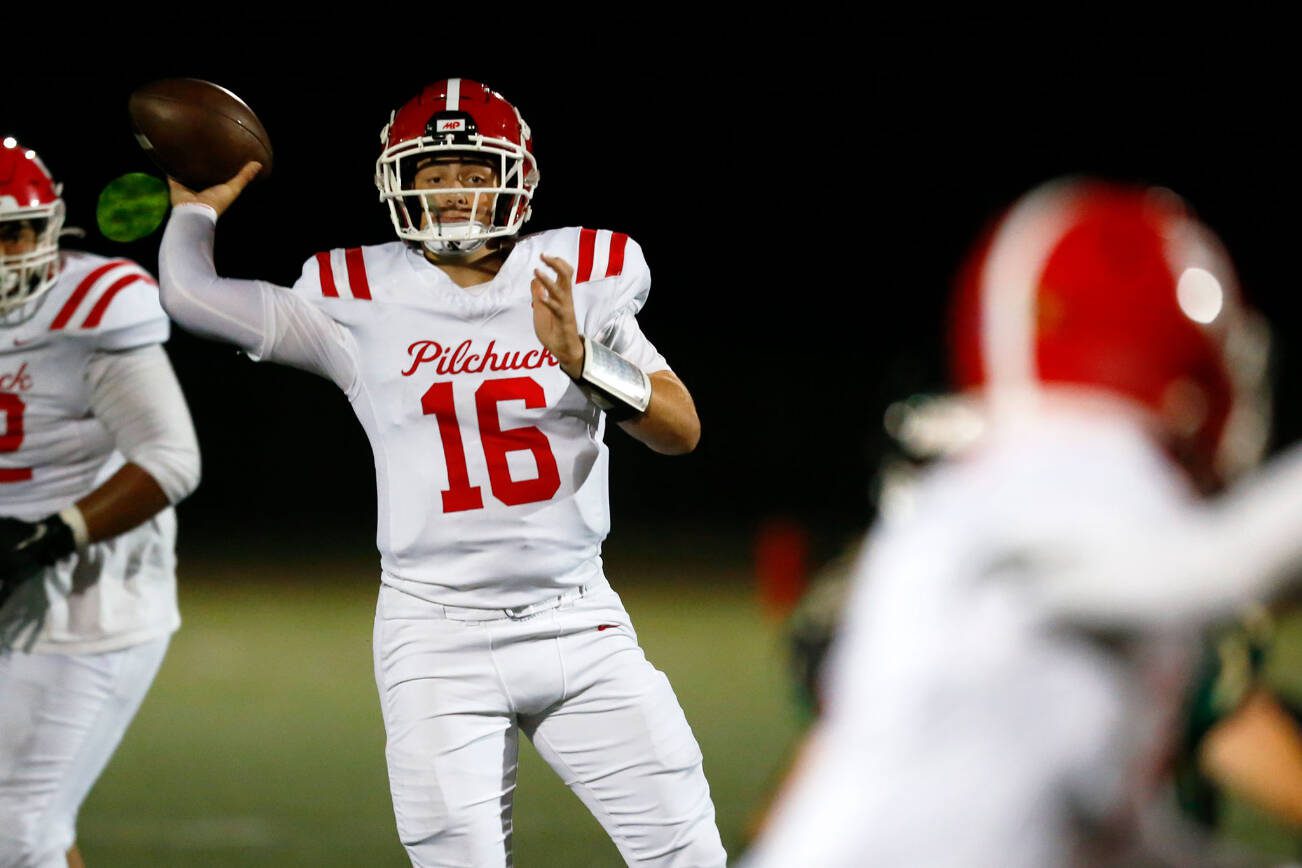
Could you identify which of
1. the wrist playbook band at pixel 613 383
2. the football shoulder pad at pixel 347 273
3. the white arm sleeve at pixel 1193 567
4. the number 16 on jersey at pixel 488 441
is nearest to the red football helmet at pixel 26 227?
the football shoulder pad at pixel 347 273

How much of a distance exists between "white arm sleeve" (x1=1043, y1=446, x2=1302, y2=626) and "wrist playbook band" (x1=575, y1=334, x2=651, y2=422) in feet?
5.60

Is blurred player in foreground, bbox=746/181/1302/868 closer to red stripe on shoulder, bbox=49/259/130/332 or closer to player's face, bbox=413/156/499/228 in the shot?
player's face, bbox=413/156/499/228

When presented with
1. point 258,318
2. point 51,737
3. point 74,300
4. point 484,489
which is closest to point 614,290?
point 484,489

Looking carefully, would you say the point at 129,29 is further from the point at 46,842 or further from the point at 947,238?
the point at 46,842

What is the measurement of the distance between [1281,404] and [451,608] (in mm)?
10226

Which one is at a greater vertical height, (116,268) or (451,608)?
(116,268)

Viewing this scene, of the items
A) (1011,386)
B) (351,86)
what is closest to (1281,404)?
(351,86)

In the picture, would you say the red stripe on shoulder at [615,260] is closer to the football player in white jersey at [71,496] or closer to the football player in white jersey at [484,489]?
the football player in white jersey at [484,489]

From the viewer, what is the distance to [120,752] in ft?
19.8

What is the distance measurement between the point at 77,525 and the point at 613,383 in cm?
120

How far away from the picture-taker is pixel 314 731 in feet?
20.8

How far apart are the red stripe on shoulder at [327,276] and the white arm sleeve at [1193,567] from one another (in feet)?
6.89

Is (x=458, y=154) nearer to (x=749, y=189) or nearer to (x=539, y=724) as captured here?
(x=539, y=724)

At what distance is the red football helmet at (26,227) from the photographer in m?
3.44
